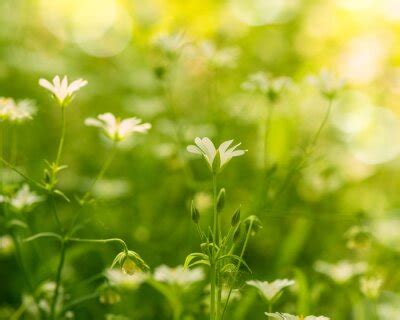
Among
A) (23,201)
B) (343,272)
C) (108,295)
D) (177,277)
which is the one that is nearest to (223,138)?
(343,272)

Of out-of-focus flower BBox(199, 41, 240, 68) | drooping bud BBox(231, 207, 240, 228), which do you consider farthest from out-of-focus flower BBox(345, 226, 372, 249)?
out-of-focus flower BBox(199, 41, 240, 68)

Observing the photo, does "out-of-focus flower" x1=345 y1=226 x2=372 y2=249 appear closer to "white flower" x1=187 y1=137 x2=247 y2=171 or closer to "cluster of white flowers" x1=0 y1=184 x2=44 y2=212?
"white flower" x1=187 y1=137 x2=247 y2=171

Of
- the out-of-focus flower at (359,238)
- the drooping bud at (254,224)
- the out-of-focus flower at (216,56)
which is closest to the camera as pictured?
the drooping bud at (254,224)

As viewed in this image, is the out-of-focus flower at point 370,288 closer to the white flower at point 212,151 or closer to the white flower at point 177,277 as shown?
the white flower at point 177,277

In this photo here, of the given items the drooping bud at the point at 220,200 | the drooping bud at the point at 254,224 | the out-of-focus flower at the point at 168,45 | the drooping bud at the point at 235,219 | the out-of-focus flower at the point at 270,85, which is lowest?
the drooping bud at the point at 235,219

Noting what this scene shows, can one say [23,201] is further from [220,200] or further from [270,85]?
[270,85]

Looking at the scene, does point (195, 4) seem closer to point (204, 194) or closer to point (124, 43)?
point (124, 43)

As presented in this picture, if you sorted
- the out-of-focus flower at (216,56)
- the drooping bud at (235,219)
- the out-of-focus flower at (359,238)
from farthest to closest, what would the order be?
1. the out-of-focus flower at (216,56)
2. the out-of-focus flower at (359,238)
3. the drooping bud at (235,219)

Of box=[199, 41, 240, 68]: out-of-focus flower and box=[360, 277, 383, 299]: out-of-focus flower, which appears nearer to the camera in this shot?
box=[360, 277, 383, 299]: out-of-focus flower

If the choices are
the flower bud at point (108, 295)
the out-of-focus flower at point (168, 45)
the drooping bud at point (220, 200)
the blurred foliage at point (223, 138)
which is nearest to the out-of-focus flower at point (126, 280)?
the blurred foliage at point (223, 138)
